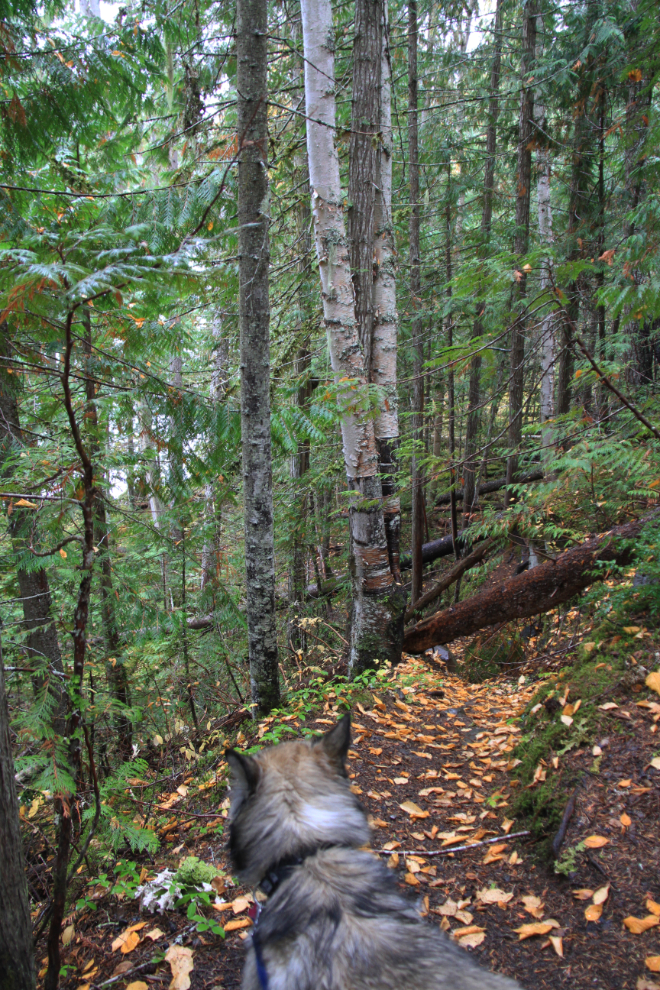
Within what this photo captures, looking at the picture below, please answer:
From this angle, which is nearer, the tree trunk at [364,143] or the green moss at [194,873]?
A: the green moss at [194,873]

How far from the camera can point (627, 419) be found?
7.15 metres

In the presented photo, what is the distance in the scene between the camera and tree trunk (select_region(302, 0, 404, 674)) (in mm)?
5699

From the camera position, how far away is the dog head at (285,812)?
6.13ft

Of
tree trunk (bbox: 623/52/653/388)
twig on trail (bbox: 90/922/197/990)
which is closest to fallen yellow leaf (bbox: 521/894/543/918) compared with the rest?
twig on trail (bbox: 90/922/197/990)

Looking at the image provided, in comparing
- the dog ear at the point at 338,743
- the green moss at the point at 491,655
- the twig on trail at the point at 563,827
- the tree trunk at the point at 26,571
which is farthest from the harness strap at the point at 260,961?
the green moss at the point at 491,655

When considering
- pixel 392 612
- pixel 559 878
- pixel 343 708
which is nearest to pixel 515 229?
pixel 392 612

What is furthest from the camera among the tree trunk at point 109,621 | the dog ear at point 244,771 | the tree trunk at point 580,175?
the tree trunk at point 580,175

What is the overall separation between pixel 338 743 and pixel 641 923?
1.94 meters

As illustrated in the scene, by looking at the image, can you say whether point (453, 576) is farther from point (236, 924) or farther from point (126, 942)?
point (126, 942)

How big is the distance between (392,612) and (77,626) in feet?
14.2

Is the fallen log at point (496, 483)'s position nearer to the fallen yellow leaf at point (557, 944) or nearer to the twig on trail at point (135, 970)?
the fallen yellow leaf at point (557, 944)

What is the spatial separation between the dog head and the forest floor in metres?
1.19

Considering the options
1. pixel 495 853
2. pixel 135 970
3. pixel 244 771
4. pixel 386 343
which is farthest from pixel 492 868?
pixel 386 343

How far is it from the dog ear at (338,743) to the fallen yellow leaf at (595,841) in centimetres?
194
